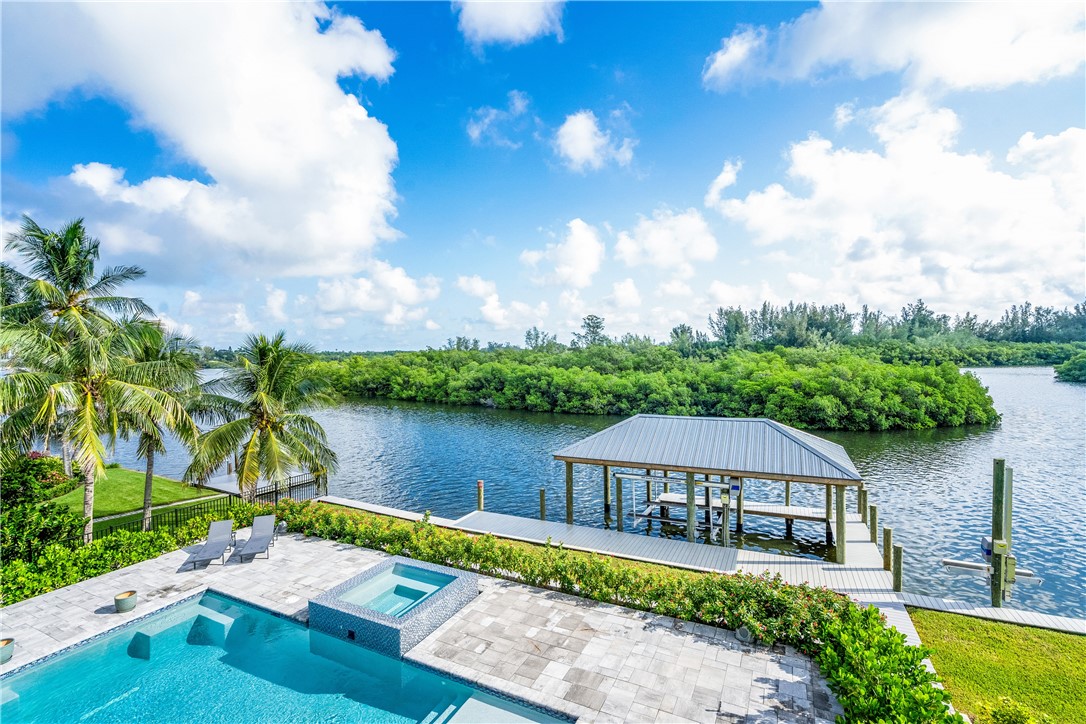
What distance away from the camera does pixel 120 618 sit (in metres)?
9.22

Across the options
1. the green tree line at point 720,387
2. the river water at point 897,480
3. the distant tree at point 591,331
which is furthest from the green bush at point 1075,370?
the distant tree at point 591,331

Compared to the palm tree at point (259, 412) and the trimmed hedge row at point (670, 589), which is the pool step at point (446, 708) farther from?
the palm tree at point (259, 412)

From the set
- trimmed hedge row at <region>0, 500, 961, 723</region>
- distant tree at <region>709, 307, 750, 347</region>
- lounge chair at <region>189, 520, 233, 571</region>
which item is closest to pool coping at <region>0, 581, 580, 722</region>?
trimmed hedge row at <region>0, 500, 961, 723</region>

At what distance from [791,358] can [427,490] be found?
43.7 metres

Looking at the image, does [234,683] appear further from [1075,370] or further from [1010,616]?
[1075,370]

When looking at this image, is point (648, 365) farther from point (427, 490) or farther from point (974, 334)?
point (974, 334)

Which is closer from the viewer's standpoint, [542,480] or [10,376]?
[10,376]

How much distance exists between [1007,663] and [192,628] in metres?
13.5

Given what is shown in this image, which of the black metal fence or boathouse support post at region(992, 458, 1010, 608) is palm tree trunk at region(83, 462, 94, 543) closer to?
the black metal fence

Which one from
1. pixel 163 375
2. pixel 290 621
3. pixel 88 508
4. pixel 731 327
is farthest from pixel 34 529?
pixel 731 327

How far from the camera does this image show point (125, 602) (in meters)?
9.40

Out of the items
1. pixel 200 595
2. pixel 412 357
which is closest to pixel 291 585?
pixel 200 595

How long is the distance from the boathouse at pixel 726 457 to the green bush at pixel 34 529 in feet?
38.0

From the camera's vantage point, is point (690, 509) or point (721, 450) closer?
point (721, 450)
